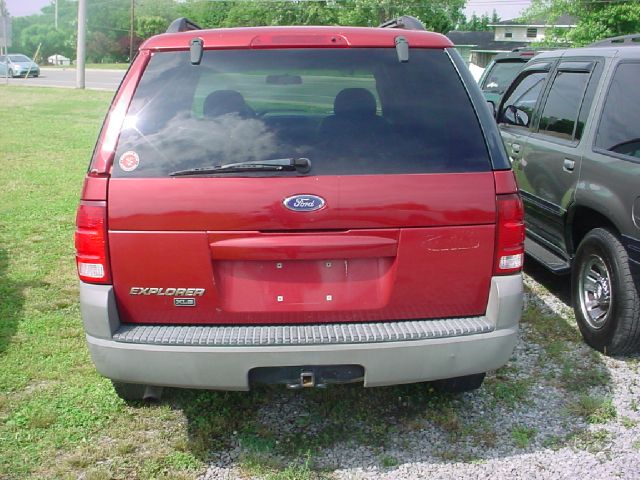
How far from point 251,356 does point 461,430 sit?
52.7 inches

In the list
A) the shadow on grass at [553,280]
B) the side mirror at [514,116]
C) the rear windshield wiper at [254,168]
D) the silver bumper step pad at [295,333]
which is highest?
the side mirror at [514,116]

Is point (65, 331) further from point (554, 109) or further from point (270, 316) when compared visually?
point (554, 109)

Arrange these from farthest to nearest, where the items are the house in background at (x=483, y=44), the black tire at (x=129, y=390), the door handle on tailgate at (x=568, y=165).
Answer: the house in background at (x=483, y=44) < the door handle on tailgate at (x=568, y=165) < the black tire at (x=129, y=390)

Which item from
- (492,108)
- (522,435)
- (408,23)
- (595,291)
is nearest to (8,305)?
(408,23)

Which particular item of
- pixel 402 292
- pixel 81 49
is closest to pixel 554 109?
pixel 402 292

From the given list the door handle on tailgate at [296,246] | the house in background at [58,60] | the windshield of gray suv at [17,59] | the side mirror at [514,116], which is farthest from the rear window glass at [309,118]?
the house in background at [58,60]

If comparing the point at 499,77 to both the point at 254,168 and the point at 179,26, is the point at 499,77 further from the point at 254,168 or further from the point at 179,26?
the point at 254,168

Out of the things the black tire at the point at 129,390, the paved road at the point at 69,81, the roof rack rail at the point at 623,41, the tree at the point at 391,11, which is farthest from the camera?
the tree at the point at 391,11

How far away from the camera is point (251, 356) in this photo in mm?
2787

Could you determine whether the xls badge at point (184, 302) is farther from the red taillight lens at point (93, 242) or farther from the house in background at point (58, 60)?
the house in background at point (58, 60)

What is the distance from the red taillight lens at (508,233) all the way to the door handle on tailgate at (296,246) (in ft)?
1.71

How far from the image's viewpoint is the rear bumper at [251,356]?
2.79 meters

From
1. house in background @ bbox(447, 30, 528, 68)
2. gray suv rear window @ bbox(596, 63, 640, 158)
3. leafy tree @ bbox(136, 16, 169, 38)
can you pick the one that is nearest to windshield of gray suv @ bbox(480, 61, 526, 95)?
gray suv rear window @ bbox(596, 63, 640, 158)

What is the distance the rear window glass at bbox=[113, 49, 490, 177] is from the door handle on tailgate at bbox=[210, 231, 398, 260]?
282 mm
